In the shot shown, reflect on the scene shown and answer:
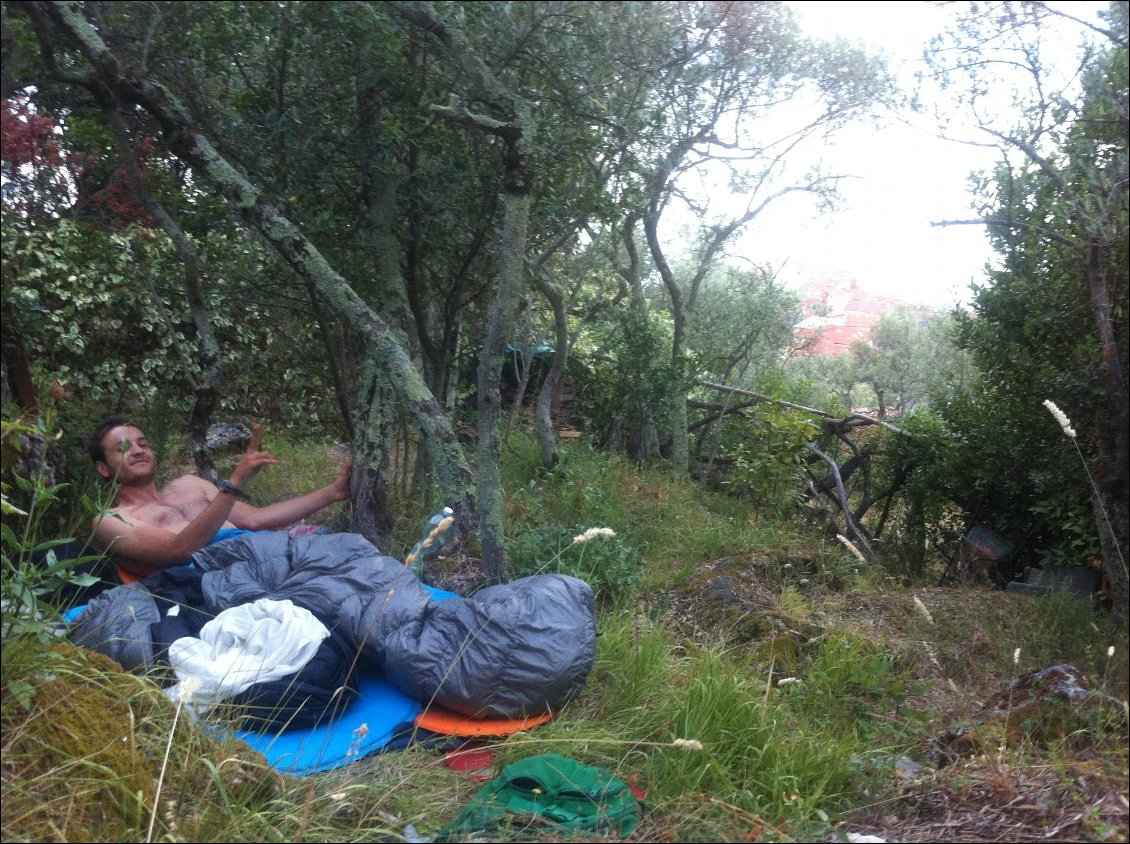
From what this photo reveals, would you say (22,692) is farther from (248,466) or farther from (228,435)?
(228,435)

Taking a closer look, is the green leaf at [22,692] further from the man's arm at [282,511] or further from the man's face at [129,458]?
the man's arm at [282,511]

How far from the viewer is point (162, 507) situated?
3.79 m

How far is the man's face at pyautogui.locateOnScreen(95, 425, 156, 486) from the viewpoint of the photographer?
12.2 feet

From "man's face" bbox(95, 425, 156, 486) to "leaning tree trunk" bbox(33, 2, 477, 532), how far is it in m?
1.00

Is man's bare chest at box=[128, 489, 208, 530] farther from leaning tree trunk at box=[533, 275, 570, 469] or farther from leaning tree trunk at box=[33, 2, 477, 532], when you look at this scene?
leaning tree trunk at box=[533, 275, 570, 469]

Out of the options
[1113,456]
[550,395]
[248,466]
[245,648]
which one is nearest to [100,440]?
[248,466]

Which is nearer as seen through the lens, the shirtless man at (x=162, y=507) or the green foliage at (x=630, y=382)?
the shirtless man at (x=162, y=507)

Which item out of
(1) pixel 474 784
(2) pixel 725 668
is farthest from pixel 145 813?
(2) pixel 725 668

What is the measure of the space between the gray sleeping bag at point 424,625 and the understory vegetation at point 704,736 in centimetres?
18

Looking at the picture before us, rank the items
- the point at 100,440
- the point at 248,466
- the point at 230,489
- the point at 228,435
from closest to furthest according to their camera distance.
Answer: the point at 230,489, the point at 248,466, the point at 100,440, the point at 228,435

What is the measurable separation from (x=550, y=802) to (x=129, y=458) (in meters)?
2.34

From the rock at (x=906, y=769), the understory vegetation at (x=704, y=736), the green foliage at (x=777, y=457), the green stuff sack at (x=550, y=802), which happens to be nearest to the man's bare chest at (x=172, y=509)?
the understory vegetation at (x=704, y=736)

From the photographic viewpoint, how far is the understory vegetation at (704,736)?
224 centimetres

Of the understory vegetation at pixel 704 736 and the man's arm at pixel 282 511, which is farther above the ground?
the man's arm at pixel 282 511
